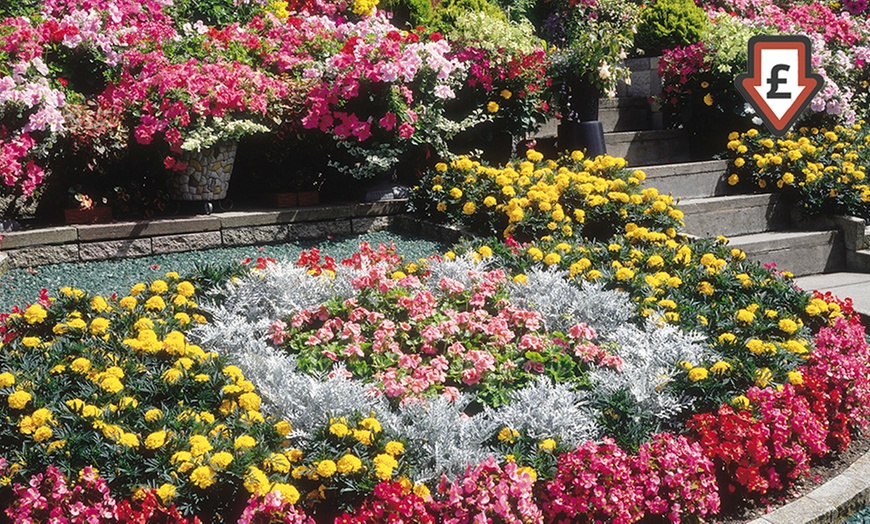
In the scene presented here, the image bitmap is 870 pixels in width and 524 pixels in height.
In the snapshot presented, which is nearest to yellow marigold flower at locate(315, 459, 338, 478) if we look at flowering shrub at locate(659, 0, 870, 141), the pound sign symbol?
flowering shrub at locate(659, 0, 870, 141)

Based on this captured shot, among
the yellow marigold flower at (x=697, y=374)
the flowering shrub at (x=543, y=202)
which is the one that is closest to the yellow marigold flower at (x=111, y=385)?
the yellow marigold flower at (x=697, y=374)

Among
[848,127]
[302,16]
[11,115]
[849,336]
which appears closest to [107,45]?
[11,115]

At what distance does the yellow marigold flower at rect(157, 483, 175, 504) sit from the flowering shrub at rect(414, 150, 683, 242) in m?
3.43

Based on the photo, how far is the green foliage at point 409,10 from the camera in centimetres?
1003

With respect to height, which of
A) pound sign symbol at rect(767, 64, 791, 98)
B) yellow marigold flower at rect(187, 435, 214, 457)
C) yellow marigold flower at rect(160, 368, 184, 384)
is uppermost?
pound sign symbol at rect(767, 64, 791, 98)

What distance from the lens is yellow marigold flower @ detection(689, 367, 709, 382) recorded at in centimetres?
382

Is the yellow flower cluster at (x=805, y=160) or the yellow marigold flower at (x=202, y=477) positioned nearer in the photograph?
the yellow marigold flower at (x=202, y=477)

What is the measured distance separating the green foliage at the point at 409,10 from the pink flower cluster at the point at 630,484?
7337 mm

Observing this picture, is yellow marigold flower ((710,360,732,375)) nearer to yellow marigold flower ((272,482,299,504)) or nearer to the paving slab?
yellow marigold flower ((272,482,299,504))

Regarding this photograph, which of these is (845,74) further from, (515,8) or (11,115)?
(11,115)

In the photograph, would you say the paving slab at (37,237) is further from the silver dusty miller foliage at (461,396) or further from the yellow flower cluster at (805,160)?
the yellow flower cluster at (805,160)

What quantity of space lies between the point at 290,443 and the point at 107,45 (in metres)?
4.32

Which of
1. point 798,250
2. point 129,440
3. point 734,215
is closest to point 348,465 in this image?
point 129,440

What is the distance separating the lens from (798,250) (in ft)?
23.0
